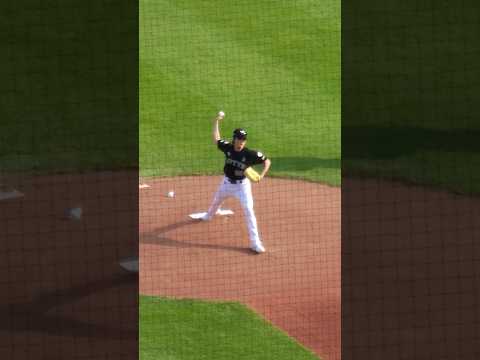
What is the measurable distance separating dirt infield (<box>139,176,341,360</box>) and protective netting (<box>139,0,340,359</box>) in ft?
0.07

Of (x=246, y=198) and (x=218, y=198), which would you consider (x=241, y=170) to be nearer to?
(x=246, y=198)

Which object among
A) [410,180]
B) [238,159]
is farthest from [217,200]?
[410,180]

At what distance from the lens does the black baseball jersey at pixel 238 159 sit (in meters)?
10.4

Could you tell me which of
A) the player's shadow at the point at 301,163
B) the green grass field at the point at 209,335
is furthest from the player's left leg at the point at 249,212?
the player's shadow at the point at 301,163

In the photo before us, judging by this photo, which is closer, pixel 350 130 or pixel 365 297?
pixel 365 297

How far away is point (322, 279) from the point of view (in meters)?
10.1

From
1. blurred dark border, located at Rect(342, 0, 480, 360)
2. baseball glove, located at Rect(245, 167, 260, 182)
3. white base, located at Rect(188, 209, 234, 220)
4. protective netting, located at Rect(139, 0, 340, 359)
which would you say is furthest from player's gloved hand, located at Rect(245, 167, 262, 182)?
white base, located at Rect(188, 209, 234, 220)

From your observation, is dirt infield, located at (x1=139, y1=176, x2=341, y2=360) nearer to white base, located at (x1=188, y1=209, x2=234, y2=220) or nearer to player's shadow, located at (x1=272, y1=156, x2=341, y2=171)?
white base, located at (x1=188, y1=209, x2=234, y2=220)

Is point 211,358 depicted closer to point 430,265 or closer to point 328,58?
point 430,265

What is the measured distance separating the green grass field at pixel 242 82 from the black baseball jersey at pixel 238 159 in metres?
2.73
